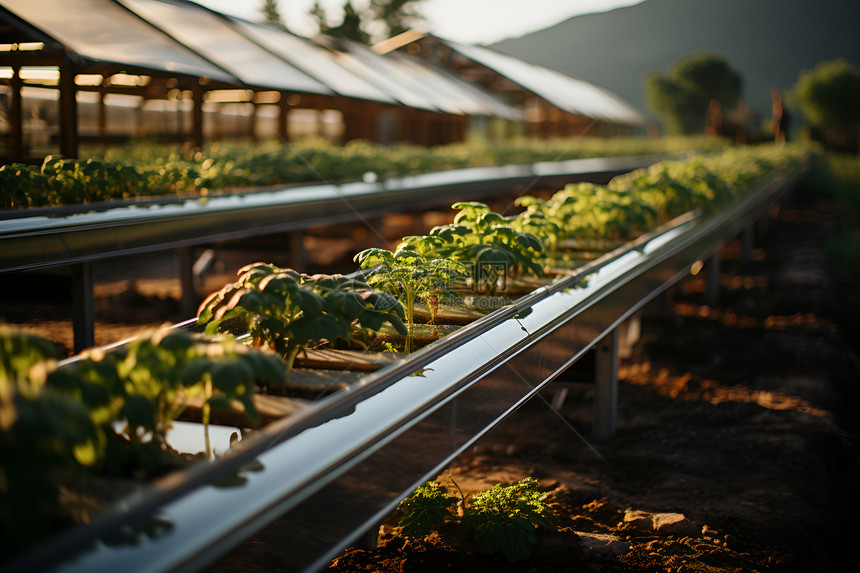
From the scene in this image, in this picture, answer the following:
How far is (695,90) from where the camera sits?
86625 mm

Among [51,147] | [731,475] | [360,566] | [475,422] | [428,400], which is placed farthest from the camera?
[51,147]

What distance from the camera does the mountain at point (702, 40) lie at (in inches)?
5340

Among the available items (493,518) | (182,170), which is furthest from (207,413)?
(182,170)

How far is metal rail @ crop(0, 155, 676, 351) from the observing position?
4.03 meters

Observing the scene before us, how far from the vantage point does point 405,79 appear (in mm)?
17125

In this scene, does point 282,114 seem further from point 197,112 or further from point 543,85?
point 543,85

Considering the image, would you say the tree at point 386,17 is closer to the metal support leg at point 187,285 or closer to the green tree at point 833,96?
the green tree at point 833,96

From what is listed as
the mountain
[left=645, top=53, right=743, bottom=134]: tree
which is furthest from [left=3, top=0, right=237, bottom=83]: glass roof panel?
the mountain

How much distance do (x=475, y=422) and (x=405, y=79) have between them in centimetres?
1578

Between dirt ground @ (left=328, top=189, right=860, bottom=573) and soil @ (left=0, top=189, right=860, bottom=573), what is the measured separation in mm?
10

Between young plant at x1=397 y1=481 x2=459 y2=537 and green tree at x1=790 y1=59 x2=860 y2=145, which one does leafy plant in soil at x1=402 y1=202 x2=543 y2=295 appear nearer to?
young plant at x1=397 y1=481 x2=459 y2=537

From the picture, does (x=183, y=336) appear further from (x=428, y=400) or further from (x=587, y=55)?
(x=587, y=55)

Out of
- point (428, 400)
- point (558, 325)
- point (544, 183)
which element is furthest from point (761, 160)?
point (428, 400)

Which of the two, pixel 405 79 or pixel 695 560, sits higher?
pixel 405 79
